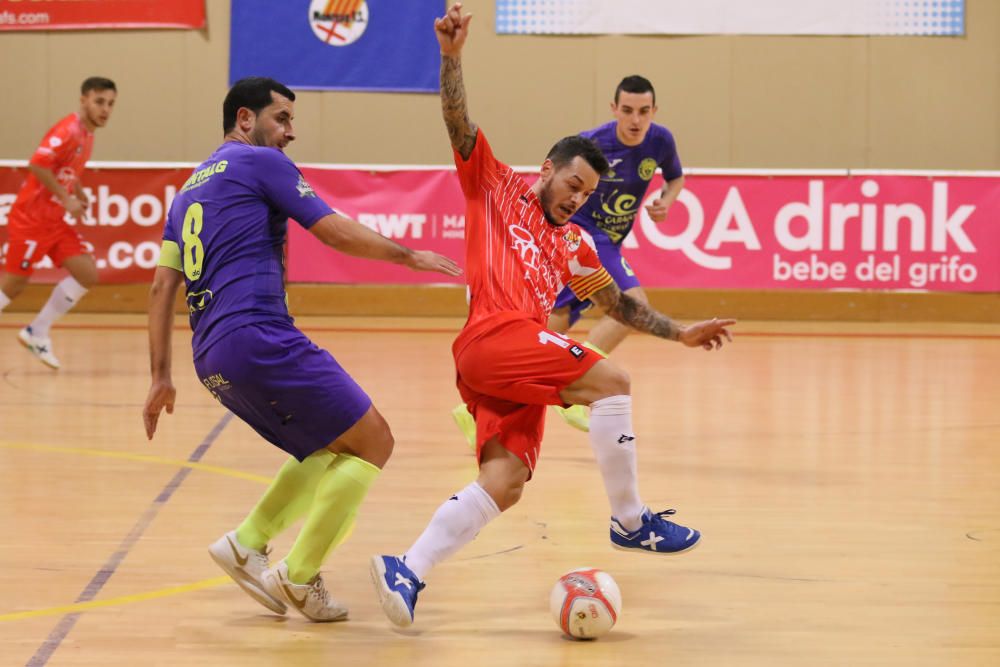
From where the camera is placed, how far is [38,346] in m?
9.62

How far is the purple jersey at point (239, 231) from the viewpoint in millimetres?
3980

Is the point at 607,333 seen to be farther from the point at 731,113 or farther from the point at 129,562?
the point at 731,113

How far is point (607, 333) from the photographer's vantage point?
7.53m

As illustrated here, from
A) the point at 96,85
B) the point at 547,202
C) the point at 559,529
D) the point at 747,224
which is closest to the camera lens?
the point at 547,202

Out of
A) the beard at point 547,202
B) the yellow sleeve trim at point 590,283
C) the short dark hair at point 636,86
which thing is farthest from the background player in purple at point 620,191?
the beard at point 547,202

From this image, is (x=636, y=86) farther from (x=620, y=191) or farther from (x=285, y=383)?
(x=285, y=383)

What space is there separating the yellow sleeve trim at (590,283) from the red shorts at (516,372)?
47cm

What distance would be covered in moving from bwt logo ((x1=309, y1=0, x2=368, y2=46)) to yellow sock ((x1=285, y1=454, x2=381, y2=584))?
35.7 ft

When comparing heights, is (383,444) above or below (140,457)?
above

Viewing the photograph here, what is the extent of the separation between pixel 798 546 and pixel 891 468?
1.68m

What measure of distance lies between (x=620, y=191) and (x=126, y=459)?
2.99 metres

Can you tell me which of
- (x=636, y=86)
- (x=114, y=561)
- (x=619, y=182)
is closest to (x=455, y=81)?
(x=114, y=561)

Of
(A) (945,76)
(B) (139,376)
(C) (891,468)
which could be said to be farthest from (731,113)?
(C) (891,468)

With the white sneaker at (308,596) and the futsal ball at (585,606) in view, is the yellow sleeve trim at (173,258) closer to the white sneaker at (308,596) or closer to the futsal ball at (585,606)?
the white sneaker at (308,596)
